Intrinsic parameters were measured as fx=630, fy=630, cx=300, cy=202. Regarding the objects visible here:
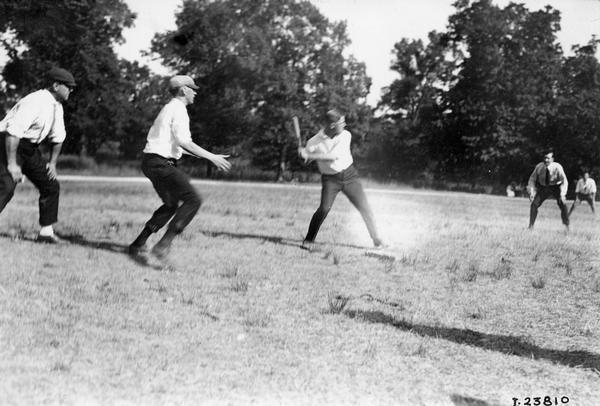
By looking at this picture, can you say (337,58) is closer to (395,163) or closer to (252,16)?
(252,16)

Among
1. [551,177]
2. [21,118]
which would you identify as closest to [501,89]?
[551,177]

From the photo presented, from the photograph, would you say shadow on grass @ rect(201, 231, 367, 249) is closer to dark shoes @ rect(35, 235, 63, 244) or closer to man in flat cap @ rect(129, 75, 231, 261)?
dark shoes @ rect(35, 235, 63, 244)

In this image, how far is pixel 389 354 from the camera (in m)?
4.17

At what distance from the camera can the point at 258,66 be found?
135 feet

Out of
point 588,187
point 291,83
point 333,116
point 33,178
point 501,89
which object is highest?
point 501,89

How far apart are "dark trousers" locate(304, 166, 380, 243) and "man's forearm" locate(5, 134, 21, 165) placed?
3.81 metres

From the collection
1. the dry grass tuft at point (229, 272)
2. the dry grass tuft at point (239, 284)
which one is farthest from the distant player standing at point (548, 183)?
the dry grass tuft at point (239, 284)

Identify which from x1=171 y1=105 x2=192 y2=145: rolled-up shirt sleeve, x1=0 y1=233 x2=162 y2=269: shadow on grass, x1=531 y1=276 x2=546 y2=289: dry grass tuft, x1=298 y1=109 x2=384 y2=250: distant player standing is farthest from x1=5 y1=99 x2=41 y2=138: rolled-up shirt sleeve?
x1=531 y1=276 x2=546 y2=289: dry grass tuft

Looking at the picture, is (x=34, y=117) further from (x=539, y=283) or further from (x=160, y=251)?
(x=539, y=283)

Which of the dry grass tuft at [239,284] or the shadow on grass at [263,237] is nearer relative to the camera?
the dry grass tuft at [239,284]

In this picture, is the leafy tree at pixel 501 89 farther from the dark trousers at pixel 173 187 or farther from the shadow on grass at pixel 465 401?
the shadow on grass at pixel 465 401

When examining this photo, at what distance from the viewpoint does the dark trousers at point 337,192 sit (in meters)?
8.53

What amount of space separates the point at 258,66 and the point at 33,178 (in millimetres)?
35100

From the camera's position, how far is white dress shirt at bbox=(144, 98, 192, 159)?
6.35 meters
